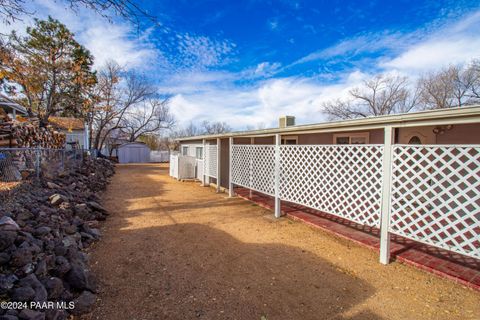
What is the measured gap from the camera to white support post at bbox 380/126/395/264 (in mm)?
3416

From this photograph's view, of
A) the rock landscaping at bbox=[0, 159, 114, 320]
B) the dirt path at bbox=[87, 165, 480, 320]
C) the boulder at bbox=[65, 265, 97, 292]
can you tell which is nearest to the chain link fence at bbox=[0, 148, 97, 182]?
the rock landscaping at bbox=[0, 159, 114, 320]

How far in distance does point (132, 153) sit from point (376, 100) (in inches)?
1083

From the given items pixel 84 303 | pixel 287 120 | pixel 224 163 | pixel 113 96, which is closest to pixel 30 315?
pixel 84 303

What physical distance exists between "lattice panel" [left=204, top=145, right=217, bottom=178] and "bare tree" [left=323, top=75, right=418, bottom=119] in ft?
56.1

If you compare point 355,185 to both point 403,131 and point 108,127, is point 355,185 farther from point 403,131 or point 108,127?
point 108,127

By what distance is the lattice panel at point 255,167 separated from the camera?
6145 mm

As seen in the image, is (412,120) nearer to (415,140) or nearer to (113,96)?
(415,140)

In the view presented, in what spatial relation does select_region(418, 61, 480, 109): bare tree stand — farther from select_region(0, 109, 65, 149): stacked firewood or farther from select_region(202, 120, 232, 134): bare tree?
select_region(202, 120, 232, 134): bare tree

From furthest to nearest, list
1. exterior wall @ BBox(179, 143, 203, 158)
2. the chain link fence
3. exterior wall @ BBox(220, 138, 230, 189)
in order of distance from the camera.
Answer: exterior wall @ BBox(179, 143, 203, 158)
exterior wall @ BBox(220, 138, 230, 189)
the chain link fence

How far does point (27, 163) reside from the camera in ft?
22.2

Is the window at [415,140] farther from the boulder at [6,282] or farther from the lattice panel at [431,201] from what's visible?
the boulder at [6,282]

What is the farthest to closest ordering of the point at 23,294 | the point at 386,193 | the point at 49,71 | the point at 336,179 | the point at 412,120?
the point at 49,71, the point at 336,179, the point at 386,193, the point at 412,120, the point at 23,294

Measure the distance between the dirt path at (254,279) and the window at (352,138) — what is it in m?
3.32

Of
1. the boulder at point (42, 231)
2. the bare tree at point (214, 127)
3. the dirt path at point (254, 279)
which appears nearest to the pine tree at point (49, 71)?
the boulder at point (42, 231)
